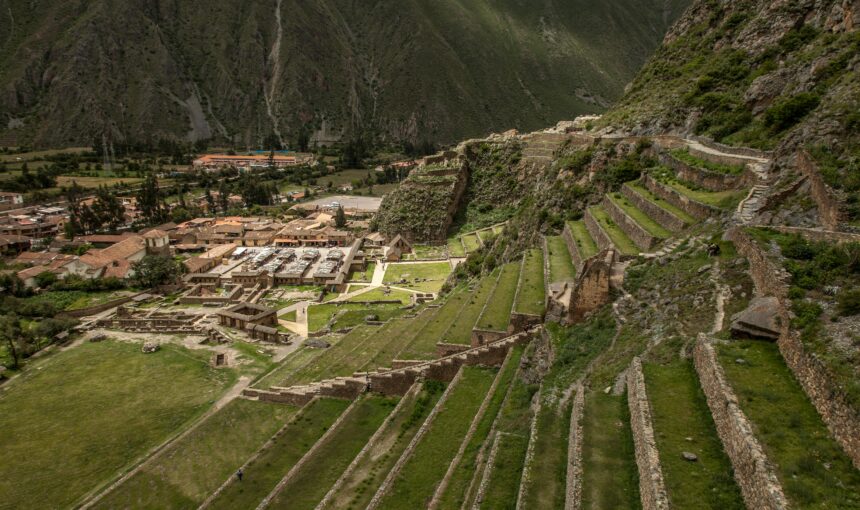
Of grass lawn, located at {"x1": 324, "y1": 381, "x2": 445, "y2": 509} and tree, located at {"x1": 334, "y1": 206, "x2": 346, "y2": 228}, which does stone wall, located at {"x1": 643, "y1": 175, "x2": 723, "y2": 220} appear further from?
tree, located at {"x1": 334, "y1": 206, "x2": 346, "y2": 228}

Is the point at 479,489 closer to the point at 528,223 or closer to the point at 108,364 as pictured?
the point at 528,223

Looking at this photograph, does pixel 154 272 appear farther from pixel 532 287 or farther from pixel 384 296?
pixel 532 287

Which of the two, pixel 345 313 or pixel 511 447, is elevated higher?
pixel 511 447

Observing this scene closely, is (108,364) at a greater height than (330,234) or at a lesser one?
lesser

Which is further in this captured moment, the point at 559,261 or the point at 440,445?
the point at 559,261

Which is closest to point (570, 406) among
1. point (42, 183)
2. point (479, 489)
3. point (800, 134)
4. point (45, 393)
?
point (479, 489)

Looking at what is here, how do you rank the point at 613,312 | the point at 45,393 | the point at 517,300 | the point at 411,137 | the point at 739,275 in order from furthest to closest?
the point at 411,137 < the point at 45,393 < the point at 517,300 < the point at 613,312 < the point at 739,275

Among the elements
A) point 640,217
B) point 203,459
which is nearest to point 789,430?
point 640,217
